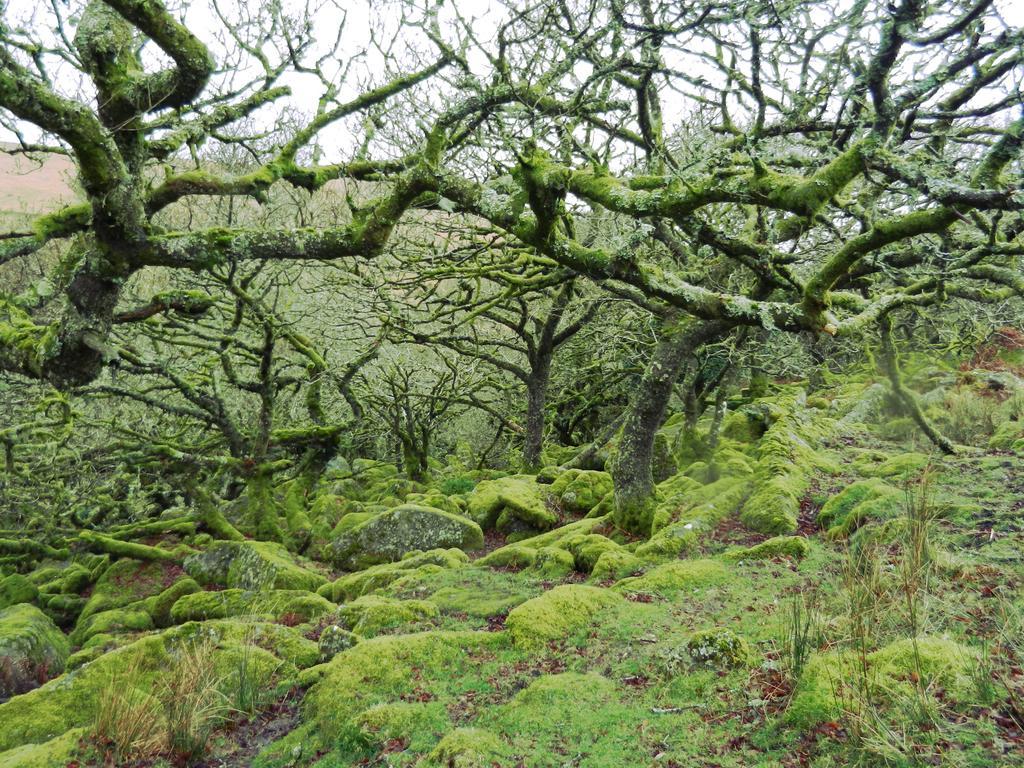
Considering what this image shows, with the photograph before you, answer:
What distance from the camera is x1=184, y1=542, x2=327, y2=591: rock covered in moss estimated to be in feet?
29.3

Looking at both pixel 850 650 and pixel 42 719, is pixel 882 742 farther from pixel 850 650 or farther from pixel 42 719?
pixel 42 719

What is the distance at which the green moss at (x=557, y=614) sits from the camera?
583 centimetres

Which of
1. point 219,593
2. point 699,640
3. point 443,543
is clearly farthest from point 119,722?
point 443,543

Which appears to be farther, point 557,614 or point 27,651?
point 27,651

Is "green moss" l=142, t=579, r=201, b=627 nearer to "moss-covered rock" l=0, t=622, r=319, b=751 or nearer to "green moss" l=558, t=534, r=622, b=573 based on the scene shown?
"moss-covered rock" l=0, t=622, r=319, b=751

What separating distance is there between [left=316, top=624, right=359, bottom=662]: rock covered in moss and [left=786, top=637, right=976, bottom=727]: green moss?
4.16 metres

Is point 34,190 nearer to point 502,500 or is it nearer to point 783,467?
point 502,500

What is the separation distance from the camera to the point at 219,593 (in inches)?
332

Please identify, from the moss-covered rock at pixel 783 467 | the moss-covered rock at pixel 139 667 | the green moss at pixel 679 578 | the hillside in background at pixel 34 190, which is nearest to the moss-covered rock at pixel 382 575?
the moss-covered rock at pixel 139 667

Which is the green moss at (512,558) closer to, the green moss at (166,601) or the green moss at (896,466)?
the green moss at (166,601)

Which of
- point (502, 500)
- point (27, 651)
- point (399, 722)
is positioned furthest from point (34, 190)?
point (399, 722)

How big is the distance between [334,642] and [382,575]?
241cm

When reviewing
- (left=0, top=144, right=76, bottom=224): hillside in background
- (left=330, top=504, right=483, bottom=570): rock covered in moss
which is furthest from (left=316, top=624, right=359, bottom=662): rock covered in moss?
(left=0, top=144, right=76, bottom=224): hillside in background

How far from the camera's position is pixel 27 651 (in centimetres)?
755
